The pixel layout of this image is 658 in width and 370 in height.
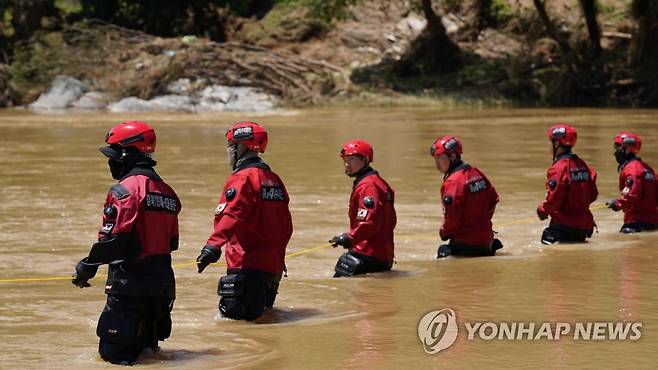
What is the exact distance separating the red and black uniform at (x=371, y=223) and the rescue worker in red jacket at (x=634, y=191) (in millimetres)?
3808

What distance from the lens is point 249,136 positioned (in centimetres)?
986

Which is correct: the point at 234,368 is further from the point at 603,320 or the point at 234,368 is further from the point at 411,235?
the point at 411,235

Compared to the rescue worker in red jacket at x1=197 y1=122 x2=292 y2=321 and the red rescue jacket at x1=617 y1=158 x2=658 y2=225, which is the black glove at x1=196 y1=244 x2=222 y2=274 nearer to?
the rescue worker in red jacket at x1=197 y1=122 x2=292 y2=321

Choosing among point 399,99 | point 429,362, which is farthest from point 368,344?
point 399,99

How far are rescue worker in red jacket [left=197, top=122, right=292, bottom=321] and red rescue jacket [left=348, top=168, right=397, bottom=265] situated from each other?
6.22 ft

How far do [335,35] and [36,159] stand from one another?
23.5 meters

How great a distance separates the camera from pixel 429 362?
8133 millimetres

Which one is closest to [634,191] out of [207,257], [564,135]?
[564,135]

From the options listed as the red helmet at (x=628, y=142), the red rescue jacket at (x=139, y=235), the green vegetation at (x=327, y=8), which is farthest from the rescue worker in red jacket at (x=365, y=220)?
the green vegetation at (x=327, y=8)

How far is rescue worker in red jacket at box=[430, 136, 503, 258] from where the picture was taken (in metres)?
12.9

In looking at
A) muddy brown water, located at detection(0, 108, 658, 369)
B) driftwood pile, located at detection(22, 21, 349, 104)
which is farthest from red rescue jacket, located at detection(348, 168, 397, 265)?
driftwood pile, located at detection(22, 21, 349, 104)

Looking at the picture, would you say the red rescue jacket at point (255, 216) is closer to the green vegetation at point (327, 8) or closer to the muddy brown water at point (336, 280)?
the muddy brown water at point (336, 280)

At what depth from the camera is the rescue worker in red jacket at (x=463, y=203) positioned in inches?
506

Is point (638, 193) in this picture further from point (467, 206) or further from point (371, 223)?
point (371, 223)
